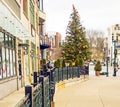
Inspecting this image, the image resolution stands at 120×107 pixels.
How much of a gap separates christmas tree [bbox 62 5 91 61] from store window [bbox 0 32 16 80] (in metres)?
34.1

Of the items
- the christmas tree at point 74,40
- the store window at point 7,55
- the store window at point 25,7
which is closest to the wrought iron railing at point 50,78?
the store window at point 7,55

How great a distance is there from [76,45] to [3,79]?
1523 inches

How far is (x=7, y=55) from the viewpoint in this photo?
17.9 metres

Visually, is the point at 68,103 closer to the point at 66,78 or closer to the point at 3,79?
the point at 3,79

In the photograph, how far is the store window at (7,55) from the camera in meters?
16.2

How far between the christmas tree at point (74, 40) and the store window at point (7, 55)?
34135mm

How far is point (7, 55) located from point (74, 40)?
1462 inches

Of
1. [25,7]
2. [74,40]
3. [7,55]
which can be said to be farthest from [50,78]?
[74,40]

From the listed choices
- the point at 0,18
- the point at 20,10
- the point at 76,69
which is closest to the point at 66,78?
the point at 76,69

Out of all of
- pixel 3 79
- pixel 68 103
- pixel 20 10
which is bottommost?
pixel 68 103

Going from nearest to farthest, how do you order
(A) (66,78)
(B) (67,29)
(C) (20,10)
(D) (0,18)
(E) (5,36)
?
(D) (0,18) → (E) (5,36) → (C) (20,10) → (A) (66,78) → (B) (67,29)

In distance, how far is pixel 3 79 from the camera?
16.2 m

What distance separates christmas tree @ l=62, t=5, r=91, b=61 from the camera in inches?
2138

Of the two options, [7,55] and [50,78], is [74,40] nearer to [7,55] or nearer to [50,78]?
[7,55]
